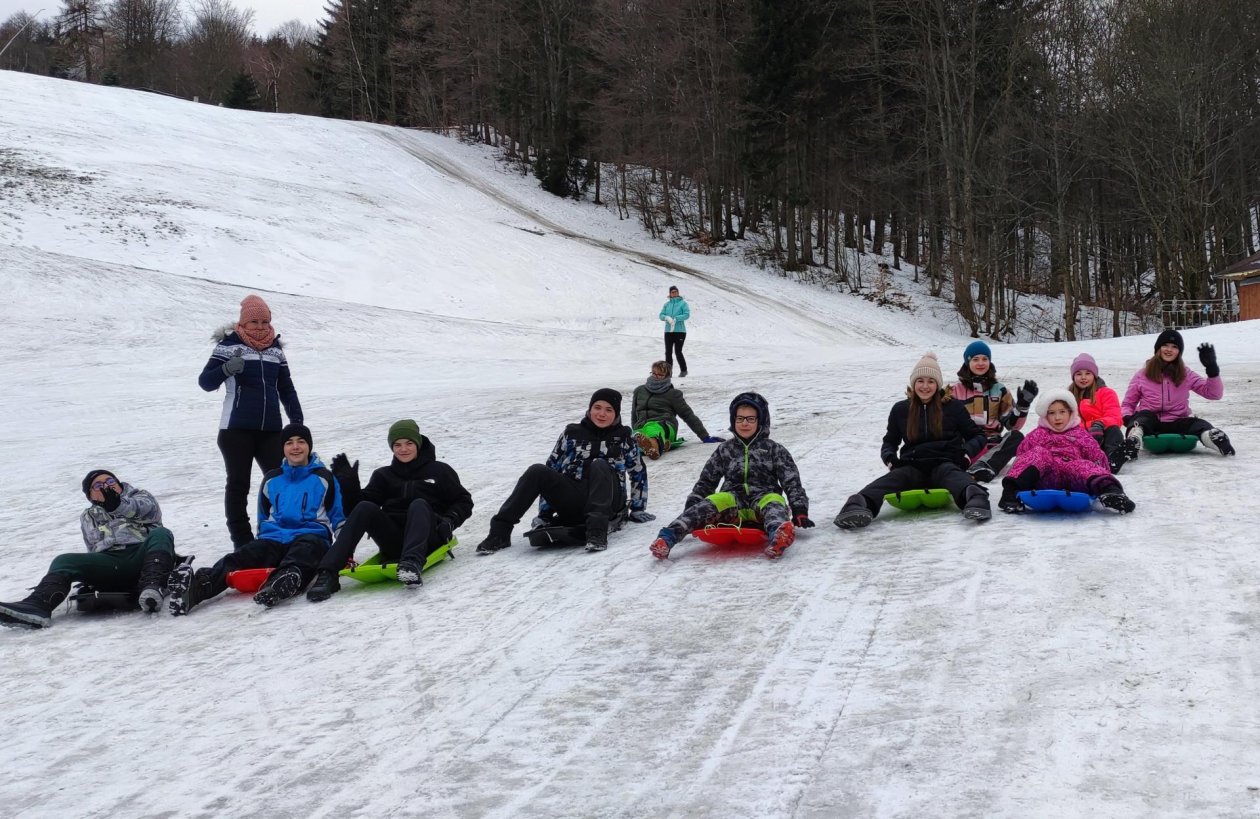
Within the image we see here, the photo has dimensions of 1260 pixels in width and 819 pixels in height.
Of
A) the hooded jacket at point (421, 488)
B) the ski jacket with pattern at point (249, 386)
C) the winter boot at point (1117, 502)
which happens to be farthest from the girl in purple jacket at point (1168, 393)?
the ski jacket with pattern at point (249, 386)

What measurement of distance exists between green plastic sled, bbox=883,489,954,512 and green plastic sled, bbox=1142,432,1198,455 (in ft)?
8.07

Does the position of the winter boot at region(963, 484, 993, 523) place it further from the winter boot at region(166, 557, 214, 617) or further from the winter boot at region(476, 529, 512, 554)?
the winter boot at region(166, 557, 214, 617)

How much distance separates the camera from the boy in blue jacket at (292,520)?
6496mm

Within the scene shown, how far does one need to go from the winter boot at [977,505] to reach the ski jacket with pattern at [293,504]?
397 cm

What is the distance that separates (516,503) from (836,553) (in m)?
2.15

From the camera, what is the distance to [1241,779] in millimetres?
3250

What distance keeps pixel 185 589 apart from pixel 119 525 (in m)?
0.66

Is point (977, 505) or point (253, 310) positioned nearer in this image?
point (977, 505)

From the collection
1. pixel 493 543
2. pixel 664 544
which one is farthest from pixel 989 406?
pixel 493 543

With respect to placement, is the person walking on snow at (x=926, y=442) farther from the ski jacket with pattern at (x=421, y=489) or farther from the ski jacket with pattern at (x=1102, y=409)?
the ski jacket with pattern at (x=421, y=489)

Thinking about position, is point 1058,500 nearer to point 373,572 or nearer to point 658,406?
point 373,572

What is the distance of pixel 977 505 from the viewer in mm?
6520

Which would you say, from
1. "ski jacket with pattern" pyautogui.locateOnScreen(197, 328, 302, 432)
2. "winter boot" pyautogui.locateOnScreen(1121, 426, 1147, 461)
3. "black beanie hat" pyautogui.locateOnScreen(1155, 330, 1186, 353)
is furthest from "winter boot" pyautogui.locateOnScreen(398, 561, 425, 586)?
"black beanie hat" pyautogui.locateOnScreen(1155, 330, 1186, 353)

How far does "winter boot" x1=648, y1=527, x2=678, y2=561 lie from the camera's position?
6.21m
